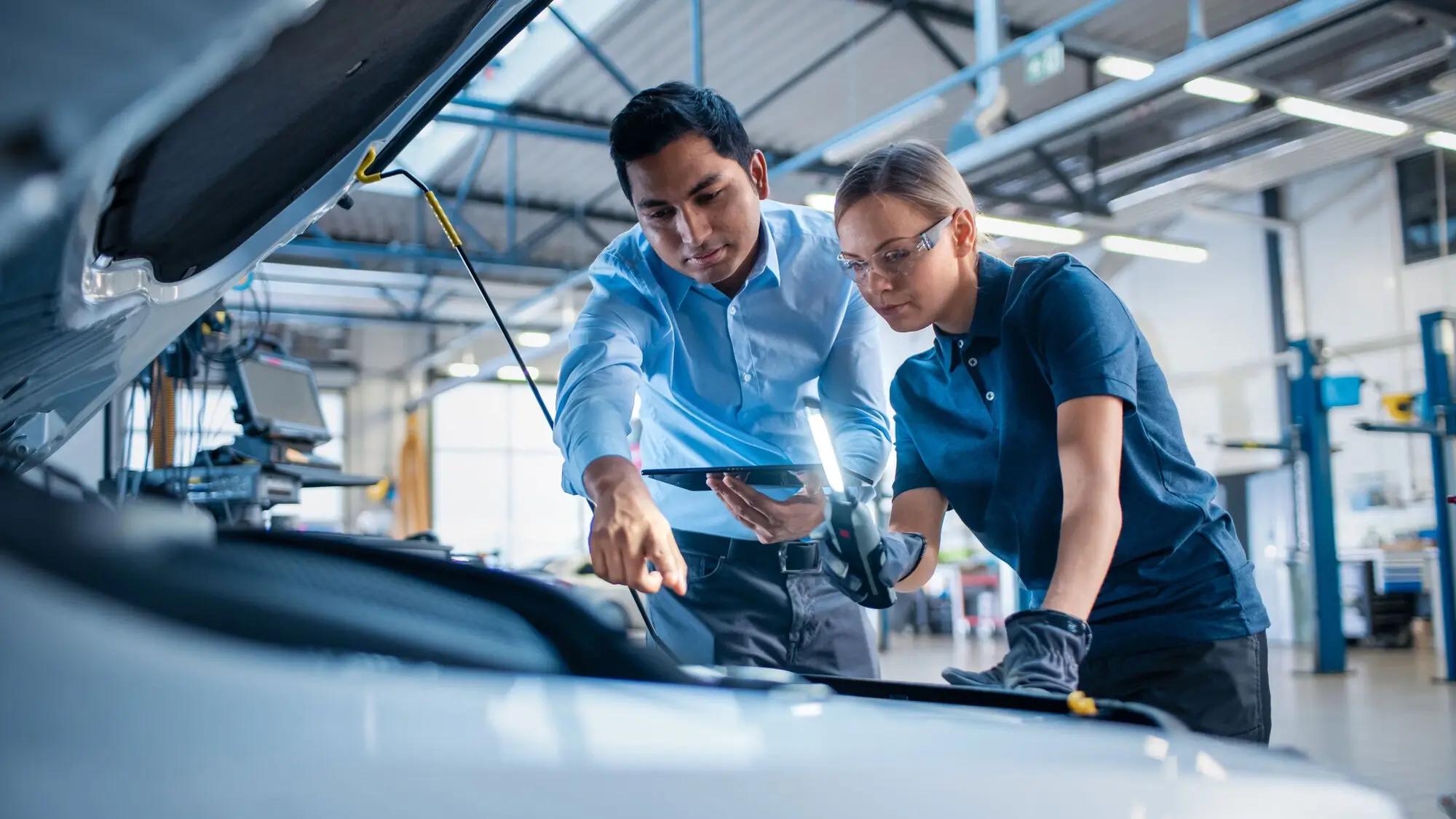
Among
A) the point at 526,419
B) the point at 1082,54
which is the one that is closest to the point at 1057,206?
the point at 1082,54

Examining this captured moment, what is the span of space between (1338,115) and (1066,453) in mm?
7290

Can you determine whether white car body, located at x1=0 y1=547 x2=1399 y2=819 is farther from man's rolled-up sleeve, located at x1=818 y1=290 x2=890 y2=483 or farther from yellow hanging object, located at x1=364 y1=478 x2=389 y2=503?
yellow hanging object, located at x1=364 y1=478 x2=389 y2=503

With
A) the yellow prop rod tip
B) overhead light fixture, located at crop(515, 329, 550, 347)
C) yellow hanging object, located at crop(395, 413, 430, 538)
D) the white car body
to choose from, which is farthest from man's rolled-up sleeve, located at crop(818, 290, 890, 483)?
yellow hanging object, located at crop(395, 413, 430, 538)

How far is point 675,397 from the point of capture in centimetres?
194

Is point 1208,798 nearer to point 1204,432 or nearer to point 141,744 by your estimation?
point 141,744

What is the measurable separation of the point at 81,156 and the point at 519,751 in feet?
1.07

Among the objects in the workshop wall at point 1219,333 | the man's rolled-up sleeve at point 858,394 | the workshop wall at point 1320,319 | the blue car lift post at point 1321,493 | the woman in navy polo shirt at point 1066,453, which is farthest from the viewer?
the workshop wall at point 1219,333

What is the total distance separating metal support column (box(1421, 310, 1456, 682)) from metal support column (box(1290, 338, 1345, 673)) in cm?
73

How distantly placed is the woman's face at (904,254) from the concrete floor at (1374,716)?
1111 millimetres

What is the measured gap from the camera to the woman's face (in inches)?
54.2

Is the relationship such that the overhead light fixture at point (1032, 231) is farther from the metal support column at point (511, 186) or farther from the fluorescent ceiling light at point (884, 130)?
the metal support column at point (511, 186)

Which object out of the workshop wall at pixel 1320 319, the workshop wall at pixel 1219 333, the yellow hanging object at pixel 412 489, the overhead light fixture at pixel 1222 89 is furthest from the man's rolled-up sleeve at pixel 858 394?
the yellow hanging object at pixel 412 489

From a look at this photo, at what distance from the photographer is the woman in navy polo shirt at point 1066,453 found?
118 centimetres

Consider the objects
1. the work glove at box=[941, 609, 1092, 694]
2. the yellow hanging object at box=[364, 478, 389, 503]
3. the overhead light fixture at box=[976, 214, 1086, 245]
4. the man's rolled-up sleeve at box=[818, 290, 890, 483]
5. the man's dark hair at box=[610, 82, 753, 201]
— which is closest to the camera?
the work glove at box=[941, 609, 1092, 694]
